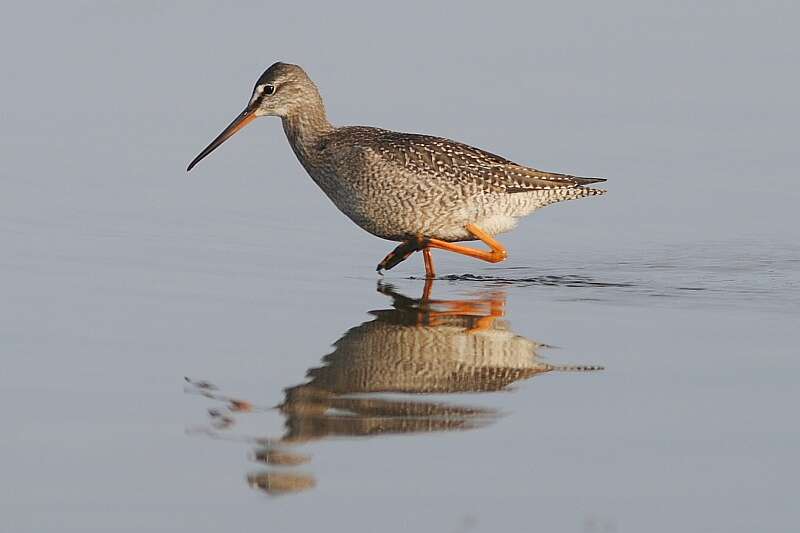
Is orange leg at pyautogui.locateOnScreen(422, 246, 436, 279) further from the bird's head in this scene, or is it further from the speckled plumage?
the bird's head

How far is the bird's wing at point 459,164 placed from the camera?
12.8 metres

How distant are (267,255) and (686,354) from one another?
4.22 m

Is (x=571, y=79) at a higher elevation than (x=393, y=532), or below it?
higher

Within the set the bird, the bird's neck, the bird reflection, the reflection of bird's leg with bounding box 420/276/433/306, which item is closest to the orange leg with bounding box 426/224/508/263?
the bird

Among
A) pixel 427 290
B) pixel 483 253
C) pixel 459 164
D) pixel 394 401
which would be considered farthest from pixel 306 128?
pixel 394 401

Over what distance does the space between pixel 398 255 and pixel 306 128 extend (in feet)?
4.95

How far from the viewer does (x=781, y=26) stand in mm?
20109

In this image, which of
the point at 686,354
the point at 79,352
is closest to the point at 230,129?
the point at 79,352

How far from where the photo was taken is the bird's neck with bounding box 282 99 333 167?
43.9 feet

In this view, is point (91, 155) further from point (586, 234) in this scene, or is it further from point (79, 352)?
point (79, 352)

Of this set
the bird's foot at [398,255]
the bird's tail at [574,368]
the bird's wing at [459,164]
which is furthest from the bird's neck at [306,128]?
the bird's tail at [574,368]

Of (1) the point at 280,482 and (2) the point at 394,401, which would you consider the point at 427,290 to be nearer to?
(2) the point at 394,401

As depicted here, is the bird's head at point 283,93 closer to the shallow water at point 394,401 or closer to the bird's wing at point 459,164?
the bird's wing at point 459,164

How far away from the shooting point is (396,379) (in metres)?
9.30
